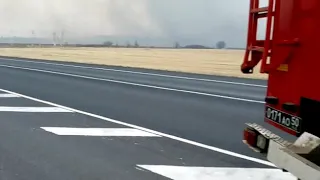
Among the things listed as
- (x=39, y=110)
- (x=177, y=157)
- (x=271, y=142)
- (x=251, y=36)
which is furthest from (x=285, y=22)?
(x=39, y=110)

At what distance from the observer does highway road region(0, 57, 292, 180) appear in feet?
19.6

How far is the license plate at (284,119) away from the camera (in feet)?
14.1

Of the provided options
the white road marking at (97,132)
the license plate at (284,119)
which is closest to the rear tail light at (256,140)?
the license plate at (284,119)

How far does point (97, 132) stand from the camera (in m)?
8.43

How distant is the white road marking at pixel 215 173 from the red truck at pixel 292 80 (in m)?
0.86

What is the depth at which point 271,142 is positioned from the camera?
4.47 meters

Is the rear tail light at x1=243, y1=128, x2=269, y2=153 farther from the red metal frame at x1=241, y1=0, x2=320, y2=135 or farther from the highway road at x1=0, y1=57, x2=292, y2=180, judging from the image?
the highway road at x1=0, y1=57, x2=292, y2=180

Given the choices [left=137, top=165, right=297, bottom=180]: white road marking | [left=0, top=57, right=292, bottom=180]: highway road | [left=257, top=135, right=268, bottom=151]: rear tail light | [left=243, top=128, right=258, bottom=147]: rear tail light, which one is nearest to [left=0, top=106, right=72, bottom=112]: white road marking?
[left=0, top=57, right=292, bottom=180]: highway road

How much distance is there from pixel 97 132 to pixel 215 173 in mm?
3180

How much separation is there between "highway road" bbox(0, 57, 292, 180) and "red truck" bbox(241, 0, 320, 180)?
1398mm

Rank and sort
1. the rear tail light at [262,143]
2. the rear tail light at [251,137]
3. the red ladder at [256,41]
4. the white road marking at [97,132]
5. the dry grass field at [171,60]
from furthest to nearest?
the dry grass field at [171,60]
the white road marking at [97,132]
the rear tail light at [251,137]
the rear tail light at [262,143]
the red ladder at [256,41]

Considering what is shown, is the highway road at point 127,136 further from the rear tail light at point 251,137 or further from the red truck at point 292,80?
the red truck at point 292,80

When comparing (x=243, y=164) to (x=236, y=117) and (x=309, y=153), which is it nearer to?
(x=309, y=153)

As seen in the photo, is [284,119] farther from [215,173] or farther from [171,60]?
[171,60]
